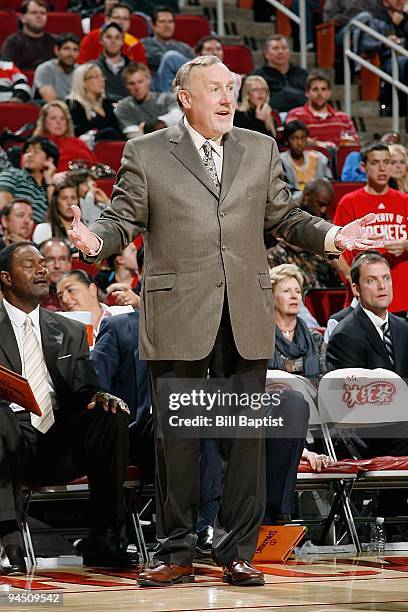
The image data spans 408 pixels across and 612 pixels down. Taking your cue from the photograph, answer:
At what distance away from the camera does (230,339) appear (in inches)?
145

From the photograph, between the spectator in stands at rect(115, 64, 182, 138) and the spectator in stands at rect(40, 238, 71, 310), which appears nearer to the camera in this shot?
the spectator in stands at rect(40, 238, 71, 310)

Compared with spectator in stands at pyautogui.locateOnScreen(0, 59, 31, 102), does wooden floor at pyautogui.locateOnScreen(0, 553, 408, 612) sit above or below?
below

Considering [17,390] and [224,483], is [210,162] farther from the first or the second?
[17,390]

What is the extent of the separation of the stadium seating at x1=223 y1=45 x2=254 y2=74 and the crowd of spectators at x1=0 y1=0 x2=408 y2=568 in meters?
0.38

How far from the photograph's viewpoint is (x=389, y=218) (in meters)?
7.01

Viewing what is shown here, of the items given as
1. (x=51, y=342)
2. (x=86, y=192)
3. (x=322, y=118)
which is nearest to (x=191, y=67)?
(x=51, y=342)

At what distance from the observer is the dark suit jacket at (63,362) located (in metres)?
4.70

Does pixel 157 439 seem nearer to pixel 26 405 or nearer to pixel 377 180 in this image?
pixel 26 405

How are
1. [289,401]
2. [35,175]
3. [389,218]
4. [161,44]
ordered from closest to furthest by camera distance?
[289,401] → [389,218] → [35,175] → [161,44]

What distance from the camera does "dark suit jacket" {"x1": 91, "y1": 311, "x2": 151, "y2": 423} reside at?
5.02m

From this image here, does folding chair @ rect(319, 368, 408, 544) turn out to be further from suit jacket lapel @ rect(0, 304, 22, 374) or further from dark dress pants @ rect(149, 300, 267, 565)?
dark dress pants @ rect(149, 300, 267, 565)

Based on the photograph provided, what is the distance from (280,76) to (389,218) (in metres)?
3.49

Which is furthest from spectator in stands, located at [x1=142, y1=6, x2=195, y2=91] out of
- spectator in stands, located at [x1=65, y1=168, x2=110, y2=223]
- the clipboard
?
the clipboard

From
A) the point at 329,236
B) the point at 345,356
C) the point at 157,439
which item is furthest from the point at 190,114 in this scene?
the point at 345,356
